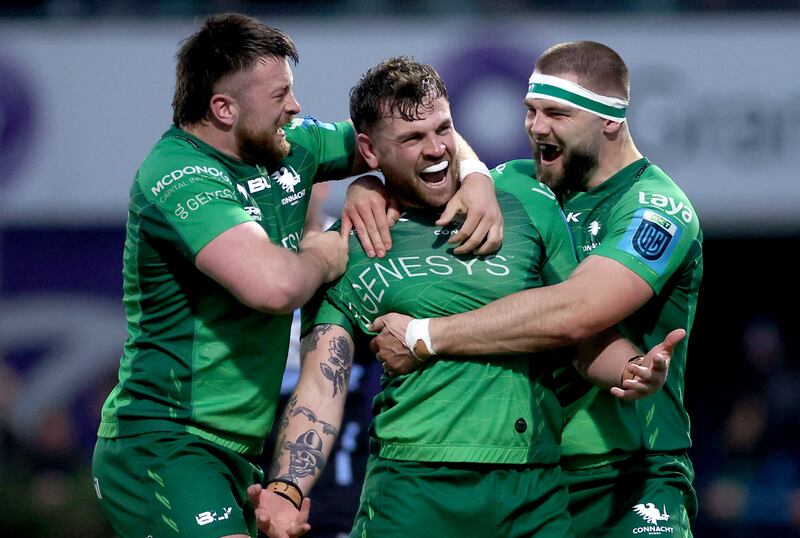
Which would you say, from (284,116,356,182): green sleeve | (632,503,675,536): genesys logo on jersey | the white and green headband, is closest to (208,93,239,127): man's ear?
(284,116,356,182): green sleeve

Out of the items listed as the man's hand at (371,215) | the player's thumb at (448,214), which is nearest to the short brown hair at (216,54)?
the man's hand at (371,215)

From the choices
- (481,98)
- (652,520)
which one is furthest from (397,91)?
(481,98)

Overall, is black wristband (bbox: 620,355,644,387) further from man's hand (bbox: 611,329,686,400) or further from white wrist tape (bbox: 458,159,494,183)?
white wrist tape (bbox: 458,159,494,183)

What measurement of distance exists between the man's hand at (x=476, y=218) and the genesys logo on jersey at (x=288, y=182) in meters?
0.63

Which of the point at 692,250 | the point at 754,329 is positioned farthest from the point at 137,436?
the point at 754,329

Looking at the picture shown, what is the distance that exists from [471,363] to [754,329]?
10.5 m

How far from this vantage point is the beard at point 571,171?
479 centimetres

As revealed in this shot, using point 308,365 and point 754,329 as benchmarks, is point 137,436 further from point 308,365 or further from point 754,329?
point 754,329

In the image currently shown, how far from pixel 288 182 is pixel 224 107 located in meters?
0.39

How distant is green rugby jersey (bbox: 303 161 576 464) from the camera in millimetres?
4184

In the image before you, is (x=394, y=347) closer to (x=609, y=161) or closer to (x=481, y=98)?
(x=609, y=161)

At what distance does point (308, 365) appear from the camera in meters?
4.41

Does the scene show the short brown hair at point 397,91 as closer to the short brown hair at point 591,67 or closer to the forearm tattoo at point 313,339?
the short brown hair at point 591,67

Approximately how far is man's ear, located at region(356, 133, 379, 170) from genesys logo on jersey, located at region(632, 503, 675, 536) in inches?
61.5
